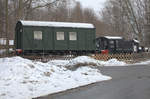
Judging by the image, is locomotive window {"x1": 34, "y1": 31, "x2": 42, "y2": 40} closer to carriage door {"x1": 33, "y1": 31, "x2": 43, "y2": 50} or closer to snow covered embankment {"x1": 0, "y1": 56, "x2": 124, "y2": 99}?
carriage door {"x1": 33, "y1": 31, "x2": 43, "y2": 50}

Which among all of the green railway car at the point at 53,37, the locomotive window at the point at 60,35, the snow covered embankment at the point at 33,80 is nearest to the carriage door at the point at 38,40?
the green railway car at the point at 53,37

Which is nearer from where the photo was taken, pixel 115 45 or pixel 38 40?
pixel 38 40

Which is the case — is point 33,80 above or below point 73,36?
below

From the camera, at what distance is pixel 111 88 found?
1043 cm

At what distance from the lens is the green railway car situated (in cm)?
2342

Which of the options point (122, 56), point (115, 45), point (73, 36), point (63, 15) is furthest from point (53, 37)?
point (63, 15)

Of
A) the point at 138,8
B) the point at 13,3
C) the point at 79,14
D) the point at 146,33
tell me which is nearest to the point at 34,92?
the point at 13,3

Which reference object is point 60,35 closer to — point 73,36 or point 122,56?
point 73,36

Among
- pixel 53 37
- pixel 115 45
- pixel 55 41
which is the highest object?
pixel 53 37

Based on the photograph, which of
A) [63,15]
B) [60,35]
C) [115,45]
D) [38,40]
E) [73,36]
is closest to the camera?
[38,40]

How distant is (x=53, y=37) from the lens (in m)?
24.2

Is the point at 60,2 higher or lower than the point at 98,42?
higher

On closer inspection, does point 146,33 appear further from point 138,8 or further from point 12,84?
point 12,84

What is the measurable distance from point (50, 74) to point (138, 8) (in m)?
39.3
